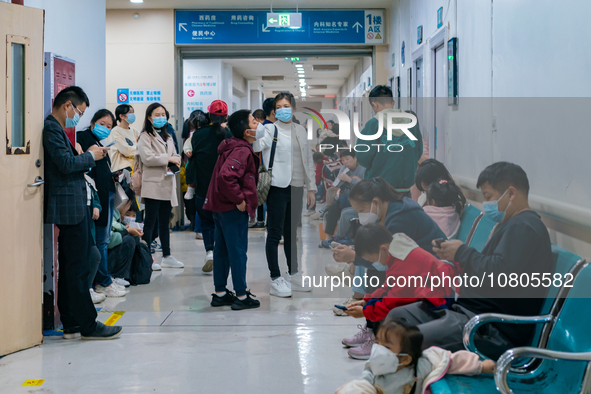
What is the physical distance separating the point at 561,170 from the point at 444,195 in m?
0.59

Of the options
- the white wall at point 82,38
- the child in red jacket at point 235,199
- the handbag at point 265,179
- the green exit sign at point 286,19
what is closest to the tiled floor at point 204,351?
the child in red jacket at point 235,199

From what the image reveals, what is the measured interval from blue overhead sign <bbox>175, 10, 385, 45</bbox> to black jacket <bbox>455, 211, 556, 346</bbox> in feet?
21.4

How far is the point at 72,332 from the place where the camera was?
3340 millimetres

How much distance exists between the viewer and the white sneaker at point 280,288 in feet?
13.9

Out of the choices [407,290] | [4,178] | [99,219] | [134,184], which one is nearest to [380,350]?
[407,290]

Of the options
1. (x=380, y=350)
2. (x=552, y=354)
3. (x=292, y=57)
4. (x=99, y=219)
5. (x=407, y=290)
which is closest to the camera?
(x=552, y=354)

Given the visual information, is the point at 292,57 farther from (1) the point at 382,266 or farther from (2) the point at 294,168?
(1) the point at 382,266

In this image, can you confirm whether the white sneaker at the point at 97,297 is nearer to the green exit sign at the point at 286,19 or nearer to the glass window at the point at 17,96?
the glass window at the point at 17,96

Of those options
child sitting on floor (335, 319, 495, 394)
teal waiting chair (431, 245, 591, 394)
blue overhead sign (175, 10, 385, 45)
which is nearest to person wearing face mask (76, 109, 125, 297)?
child sitting on floor (335, 319, 495, 394)

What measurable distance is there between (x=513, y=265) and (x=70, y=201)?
232 centimetres

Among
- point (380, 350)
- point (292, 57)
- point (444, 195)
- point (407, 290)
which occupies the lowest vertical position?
point (380, 350)

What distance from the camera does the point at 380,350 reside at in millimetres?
1946

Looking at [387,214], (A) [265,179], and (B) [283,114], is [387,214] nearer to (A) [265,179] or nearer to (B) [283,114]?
(A) [265,179]

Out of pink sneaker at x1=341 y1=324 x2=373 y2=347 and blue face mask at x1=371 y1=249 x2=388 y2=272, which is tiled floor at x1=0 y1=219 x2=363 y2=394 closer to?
pink sneaker at x1=341 y1=324 x2=373 y2=347
